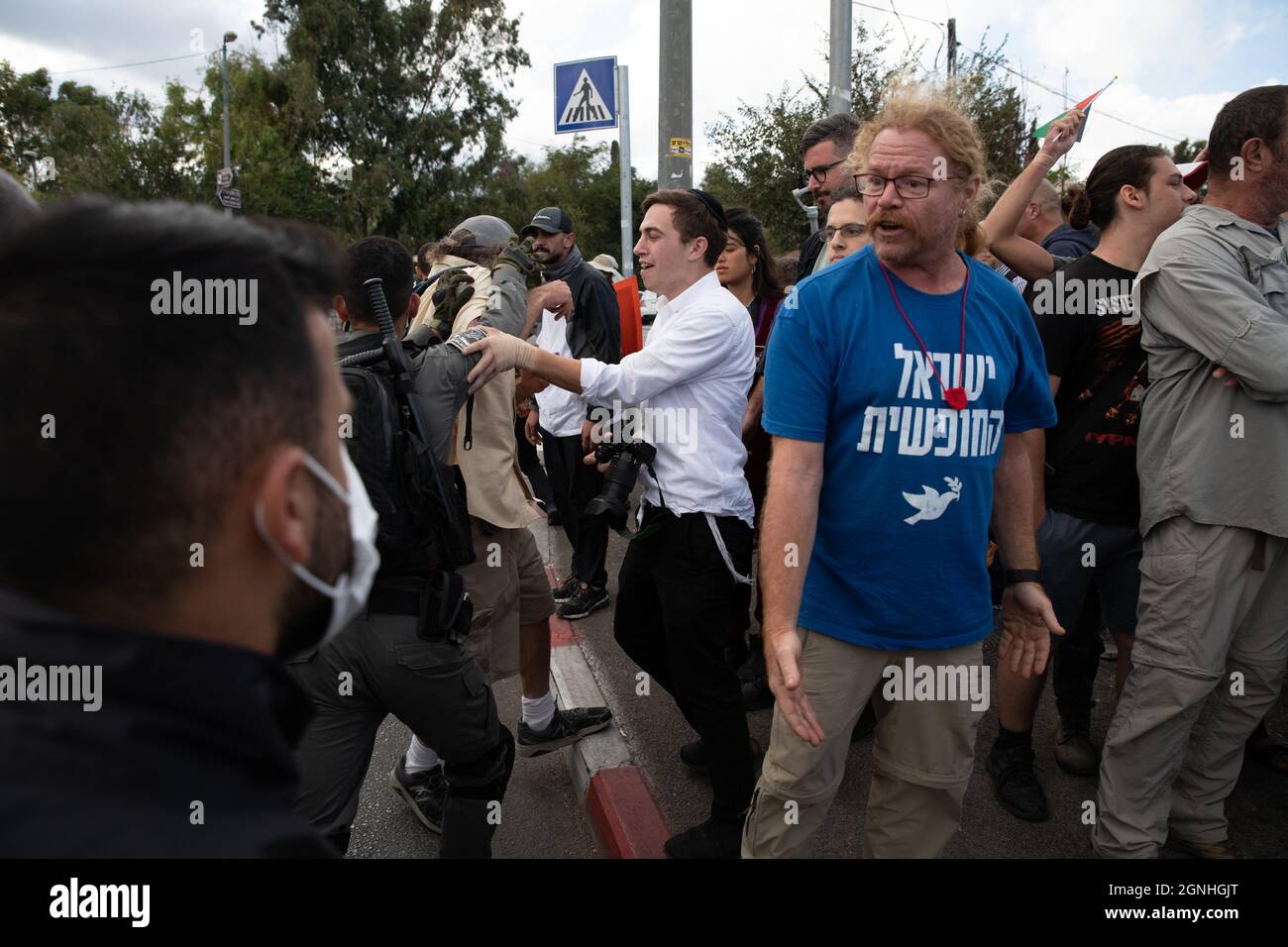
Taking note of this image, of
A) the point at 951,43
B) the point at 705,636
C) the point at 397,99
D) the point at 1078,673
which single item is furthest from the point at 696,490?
the point at 397,99

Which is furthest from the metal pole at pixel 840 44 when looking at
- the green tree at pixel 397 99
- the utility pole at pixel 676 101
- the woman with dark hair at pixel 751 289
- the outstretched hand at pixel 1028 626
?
the green tree at pixel 397 99

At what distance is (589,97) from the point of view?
24.5 ft

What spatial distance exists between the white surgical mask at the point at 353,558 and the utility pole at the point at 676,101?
17.2 feet

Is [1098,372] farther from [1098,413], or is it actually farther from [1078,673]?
[1078,673]

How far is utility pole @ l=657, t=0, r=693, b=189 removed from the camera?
5.86 meters

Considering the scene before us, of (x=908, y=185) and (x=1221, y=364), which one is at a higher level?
(x=908, y=185)

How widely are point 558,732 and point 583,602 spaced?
1.62 metres

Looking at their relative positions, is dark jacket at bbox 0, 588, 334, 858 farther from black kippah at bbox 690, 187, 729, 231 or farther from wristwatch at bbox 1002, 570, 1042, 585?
black kippah at bbox 690, 187, 729, 231

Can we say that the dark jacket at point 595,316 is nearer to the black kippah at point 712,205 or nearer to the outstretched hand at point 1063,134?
the black kippah at point 712,205

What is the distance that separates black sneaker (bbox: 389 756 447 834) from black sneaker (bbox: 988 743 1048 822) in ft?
6.81

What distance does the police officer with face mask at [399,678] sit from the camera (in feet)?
7.81

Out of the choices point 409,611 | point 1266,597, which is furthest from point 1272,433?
point 409,611

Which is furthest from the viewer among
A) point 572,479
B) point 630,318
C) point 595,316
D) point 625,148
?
point 625,148

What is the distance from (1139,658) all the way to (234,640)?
2.77m
